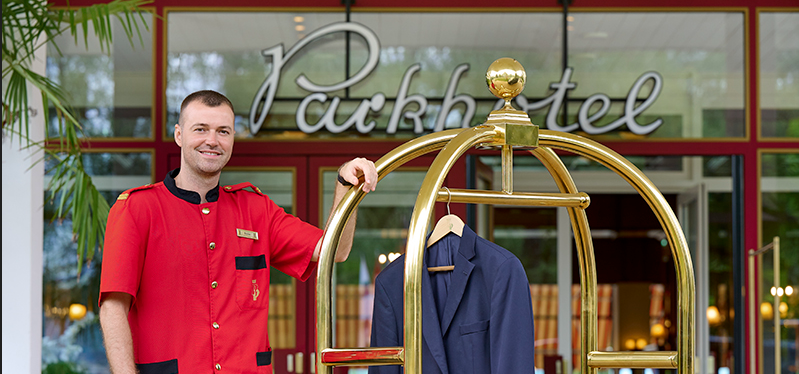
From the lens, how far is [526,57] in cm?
407

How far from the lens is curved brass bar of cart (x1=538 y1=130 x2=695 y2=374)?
1.61 m

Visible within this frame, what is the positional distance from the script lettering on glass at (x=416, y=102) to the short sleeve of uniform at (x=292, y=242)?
186 centimetres

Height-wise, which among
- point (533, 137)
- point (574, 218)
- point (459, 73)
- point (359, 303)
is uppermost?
point (459, 73)

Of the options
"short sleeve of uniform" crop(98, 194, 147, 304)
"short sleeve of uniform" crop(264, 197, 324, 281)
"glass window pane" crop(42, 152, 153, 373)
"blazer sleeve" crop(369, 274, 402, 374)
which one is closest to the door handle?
"glass window pane" crop(42, 152, 153, 373)

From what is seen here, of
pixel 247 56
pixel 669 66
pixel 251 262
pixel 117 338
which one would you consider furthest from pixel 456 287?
pixel 669 66

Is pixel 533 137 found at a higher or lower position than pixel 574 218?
higher

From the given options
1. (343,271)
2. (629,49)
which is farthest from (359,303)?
(629,49)

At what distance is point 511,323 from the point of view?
1.68 meters

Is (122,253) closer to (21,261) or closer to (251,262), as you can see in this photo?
(251,262)

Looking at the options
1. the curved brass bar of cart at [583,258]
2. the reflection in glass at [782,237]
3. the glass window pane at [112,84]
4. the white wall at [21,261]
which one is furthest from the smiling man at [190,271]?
the reflection in glass at [782,237]

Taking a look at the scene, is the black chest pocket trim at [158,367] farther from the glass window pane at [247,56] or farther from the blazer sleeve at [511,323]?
the glass window pane at [247,56]

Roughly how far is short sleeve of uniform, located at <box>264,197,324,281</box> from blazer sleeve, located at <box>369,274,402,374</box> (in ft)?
1.16

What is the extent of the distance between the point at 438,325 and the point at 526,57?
2.64 m

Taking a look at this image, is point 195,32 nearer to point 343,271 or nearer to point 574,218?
Result: point 343,271
